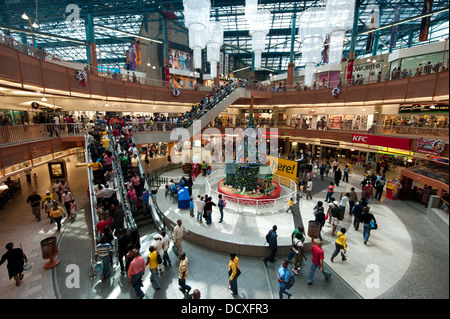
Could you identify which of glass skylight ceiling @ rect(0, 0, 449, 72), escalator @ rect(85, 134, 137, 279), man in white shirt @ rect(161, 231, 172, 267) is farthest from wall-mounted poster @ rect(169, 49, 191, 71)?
man in white shirt @ rect(161, 231, 172, 267)

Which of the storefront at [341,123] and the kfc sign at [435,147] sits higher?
the storefront at [341,123]

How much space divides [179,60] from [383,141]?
33.6 m

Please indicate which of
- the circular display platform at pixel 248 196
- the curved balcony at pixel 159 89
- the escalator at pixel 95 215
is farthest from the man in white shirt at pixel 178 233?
the curved balcony at pixel 159 89

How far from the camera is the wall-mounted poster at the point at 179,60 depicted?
3594 centimetres

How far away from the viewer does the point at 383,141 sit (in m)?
16.3

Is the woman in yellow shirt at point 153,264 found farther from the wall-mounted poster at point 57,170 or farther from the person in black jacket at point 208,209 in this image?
the wall-mounted poster at point 57,170

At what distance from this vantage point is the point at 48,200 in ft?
35.0

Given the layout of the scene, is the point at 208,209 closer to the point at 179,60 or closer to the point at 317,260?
the point at 317,260

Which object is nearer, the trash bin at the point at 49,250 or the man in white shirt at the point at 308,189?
the trash bin at the point at 49,250

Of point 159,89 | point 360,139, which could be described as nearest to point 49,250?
point 159,89

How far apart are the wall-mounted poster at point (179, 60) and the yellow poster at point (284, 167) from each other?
28231 millimetres

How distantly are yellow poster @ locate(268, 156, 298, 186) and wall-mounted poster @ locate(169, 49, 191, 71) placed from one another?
92.6 feet

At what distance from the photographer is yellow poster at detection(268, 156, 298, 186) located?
13927mm

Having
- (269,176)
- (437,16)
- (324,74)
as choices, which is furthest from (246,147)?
(437,16)
